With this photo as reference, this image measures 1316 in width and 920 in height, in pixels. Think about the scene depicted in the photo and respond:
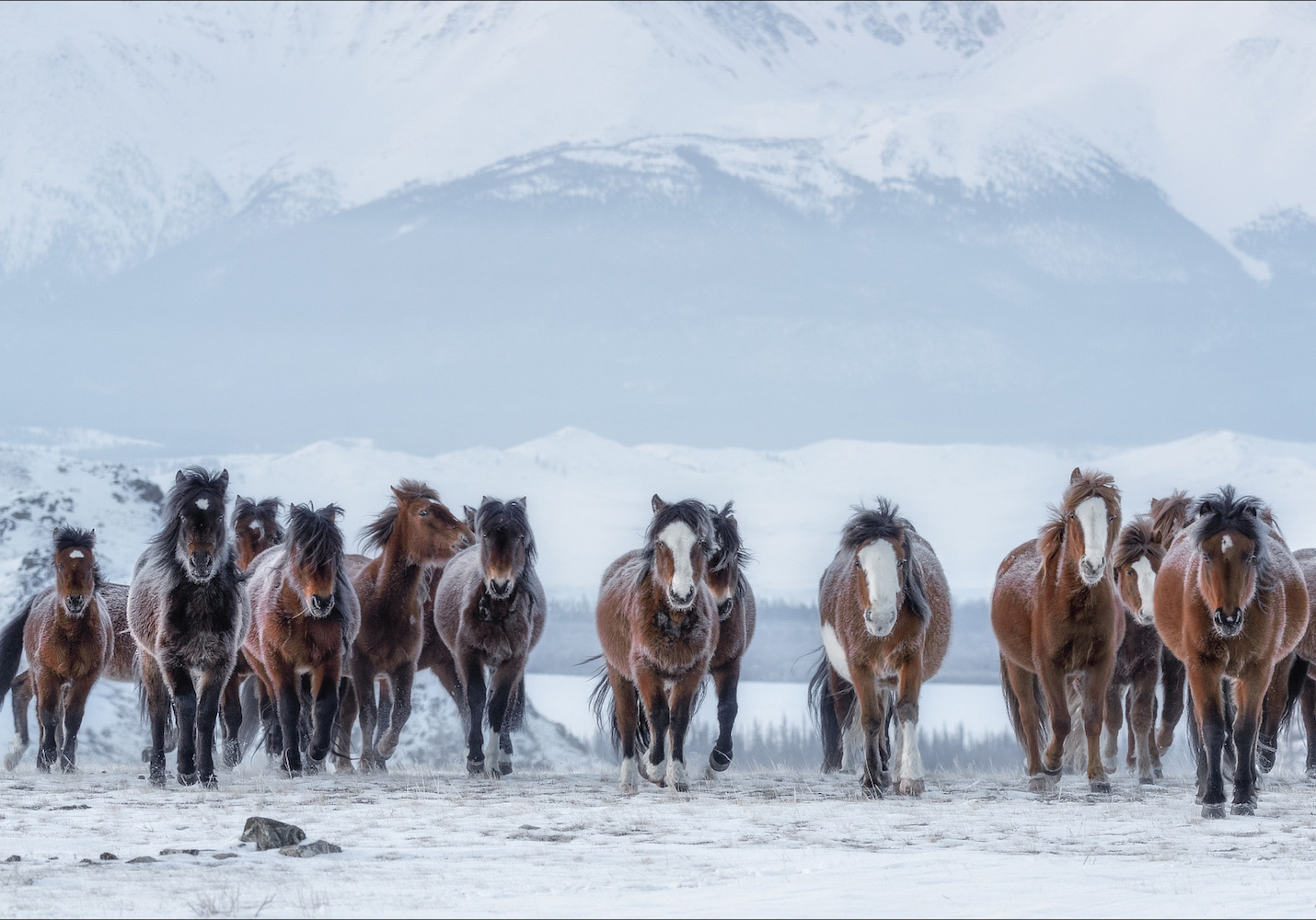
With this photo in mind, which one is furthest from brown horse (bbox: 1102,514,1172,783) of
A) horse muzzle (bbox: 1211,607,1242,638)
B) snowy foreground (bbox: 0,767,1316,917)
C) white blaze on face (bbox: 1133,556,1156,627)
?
horse muzzle (bbox: 1211,607,1242,638)

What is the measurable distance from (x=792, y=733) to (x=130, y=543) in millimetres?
14382

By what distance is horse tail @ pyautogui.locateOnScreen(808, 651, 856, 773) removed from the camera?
45.6 feet

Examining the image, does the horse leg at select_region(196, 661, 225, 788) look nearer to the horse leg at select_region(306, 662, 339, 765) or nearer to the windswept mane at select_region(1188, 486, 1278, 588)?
the horse leg at select_region(306, 662, 339, 765)

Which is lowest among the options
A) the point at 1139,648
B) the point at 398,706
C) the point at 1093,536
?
the point at 398,706

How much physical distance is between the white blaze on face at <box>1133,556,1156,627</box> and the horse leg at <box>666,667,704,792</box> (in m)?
3.87

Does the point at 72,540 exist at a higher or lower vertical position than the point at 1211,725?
higher

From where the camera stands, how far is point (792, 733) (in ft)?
101

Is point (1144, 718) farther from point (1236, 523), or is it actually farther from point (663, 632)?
point (663, 632)

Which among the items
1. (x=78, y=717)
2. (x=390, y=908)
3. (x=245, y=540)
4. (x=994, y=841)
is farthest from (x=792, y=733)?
(x=390, y=908)

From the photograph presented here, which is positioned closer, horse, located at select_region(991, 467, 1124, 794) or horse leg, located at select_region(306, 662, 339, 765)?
horse, located at select_region(991, 467, 1124, 794)

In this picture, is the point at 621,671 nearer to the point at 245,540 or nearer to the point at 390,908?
the point at 390,908

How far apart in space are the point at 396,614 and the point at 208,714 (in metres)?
2.29

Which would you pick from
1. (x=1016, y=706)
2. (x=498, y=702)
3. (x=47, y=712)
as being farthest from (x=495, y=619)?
(x=1016, y=706)

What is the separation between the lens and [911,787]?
36.4ft
